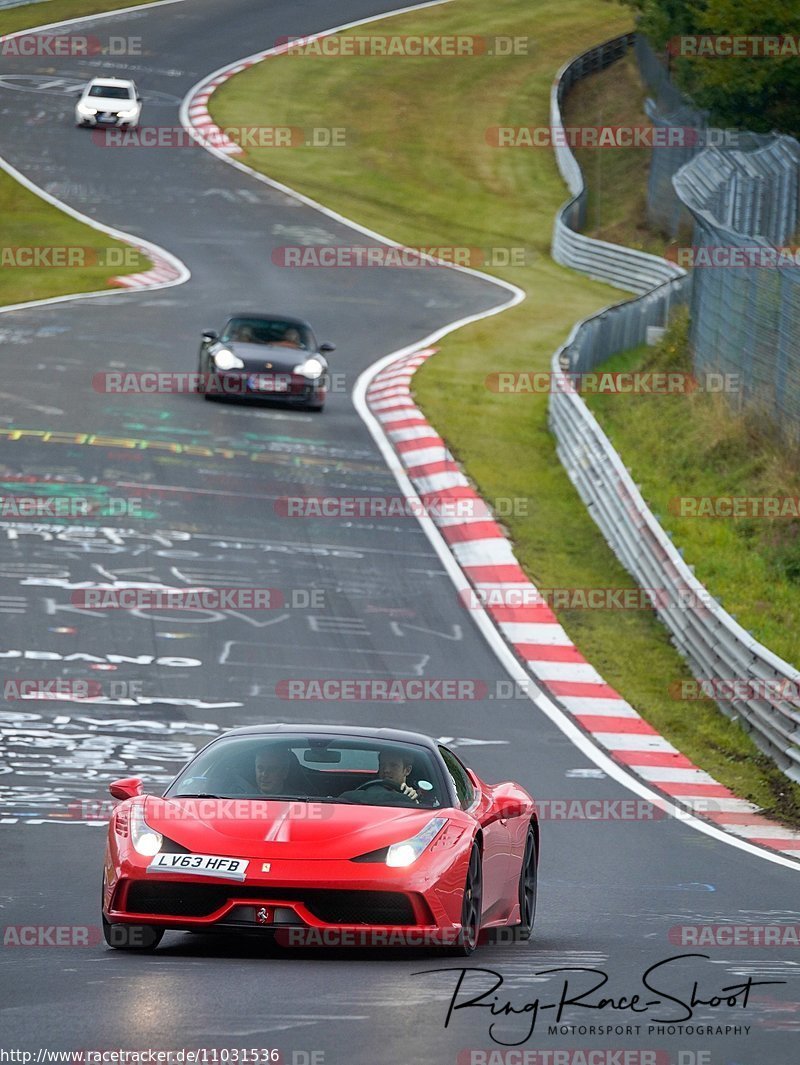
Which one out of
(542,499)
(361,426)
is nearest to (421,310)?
(361,426)

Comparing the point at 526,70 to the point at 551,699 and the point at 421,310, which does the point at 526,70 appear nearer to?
the point at 421,310

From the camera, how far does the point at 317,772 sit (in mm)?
9234

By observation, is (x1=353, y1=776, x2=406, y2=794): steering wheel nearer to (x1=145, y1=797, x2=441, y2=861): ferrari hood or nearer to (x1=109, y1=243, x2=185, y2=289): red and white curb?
(x1=145, y1=797, x2=441, y2=861): ferrari hood

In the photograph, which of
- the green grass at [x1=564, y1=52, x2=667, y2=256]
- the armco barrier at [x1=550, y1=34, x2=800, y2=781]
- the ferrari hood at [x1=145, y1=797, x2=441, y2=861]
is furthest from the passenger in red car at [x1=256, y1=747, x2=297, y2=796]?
the green grass at [x1=564, y1=52, x2=667, y2=256]

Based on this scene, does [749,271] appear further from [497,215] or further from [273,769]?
[497,215]

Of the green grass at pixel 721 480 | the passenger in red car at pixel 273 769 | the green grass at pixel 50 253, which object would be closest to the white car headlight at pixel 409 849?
the passenger in red car at pixel 273 769

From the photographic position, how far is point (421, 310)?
129 feet

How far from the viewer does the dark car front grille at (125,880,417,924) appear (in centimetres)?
811

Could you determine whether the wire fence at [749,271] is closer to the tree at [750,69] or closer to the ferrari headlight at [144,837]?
the tree at [750,69]

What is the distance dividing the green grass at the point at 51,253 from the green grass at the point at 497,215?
8030 mm

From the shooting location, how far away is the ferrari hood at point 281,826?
27.3 ft

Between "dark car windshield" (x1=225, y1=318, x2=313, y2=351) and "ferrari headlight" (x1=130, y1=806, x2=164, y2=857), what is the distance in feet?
66.1

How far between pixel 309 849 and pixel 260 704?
7.66m

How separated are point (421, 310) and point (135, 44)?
3313 cm
